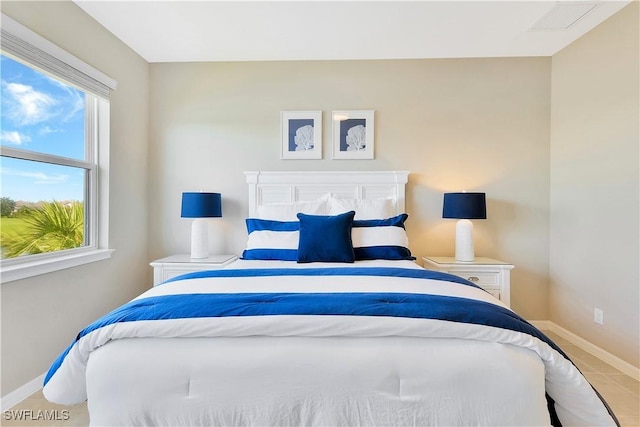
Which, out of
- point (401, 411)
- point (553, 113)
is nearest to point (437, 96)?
point (553, 113)

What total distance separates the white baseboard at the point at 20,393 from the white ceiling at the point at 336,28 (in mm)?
2651

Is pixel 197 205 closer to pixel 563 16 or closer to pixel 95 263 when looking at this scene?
pixel 95 263

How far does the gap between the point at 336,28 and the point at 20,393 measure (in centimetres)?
335

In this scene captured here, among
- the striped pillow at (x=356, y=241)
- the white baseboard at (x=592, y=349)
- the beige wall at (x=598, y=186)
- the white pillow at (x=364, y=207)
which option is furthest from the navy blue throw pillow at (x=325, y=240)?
the white baseboard at (x=592, y=349)

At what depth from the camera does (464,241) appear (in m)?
2.87

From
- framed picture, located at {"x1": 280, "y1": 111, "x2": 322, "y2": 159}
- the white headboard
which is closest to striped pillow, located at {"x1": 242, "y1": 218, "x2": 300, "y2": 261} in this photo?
the white headboard

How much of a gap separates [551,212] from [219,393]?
3353mm

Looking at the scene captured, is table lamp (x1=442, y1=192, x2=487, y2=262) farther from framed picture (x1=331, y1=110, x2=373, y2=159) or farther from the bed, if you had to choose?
the bed

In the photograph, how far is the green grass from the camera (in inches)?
75.3

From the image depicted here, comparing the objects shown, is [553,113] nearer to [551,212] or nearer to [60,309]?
[551,212]

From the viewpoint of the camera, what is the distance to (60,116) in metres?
2.32

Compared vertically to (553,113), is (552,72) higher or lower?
higher

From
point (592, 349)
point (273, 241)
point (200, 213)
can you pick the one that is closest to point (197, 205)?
point (200, 213)

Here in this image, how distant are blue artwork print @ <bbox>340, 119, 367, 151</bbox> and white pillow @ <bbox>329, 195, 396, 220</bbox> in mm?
644
